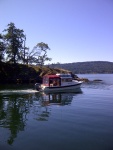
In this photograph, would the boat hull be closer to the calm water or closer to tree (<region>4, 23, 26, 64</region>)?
the calm water

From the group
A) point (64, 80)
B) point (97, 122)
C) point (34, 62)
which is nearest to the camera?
point (97, 122)

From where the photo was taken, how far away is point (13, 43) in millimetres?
68750

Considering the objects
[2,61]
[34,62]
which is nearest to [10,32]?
[2,61]

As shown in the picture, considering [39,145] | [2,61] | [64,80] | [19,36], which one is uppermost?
[19,36]

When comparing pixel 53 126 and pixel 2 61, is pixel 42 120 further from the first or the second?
pixel 2 61

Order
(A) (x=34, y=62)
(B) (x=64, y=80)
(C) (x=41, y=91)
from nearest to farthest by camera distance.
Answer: (C) (x=41, y=91) < (B) (x=64, y=80) < (A) (x=34, y=62)

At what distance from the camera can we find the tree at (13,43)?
68.1 meters

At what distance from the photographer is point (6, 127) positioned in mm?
15633

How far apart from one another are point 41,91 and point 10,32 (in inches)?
→ 1406

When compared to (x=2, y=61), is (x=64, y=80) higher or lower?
lower

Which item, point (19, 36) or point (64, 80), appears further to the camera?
point (19, 36)

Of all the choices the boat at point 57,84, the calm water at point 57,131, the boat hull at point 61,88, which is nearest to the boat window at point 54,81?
the boat at point 57,84

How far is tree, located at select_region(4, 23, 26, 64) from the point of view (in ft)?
224

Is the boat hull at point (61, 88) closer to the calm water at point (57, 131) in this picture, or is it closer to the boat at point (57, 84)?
the boat at point (57, 84)
